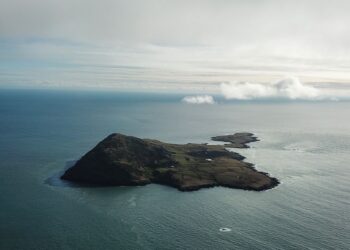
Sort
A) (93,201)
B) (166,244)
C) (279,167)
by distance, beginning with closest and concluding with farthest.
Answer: (166,244), (93,201), (279,167)

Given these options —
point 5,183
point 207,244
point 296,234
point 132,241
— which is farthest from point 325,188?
point 5,183

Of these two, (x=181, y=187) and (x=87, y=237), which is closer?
(x=87, y=237)

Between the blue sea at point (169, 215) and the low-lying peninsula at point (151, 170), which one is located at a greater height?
the low-lying peninsula at point (151, 170)

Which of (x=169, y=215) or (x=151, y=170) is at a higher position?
(x=151, y=170)

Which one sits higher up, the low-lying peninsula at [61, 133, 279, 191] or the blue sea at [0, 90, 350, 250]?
the low-lying peninsula at [61, 133, 279, 191]

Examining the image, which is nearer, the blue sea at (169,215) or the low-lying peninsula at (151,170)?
the blue sea at (169,215)

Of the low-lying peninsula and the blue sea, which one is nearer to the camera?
the blue sea

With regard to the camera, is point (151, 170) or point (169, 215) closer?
point (169, 215)

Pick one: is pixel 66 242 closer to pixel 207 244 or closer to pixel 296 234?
pixel 207 244
